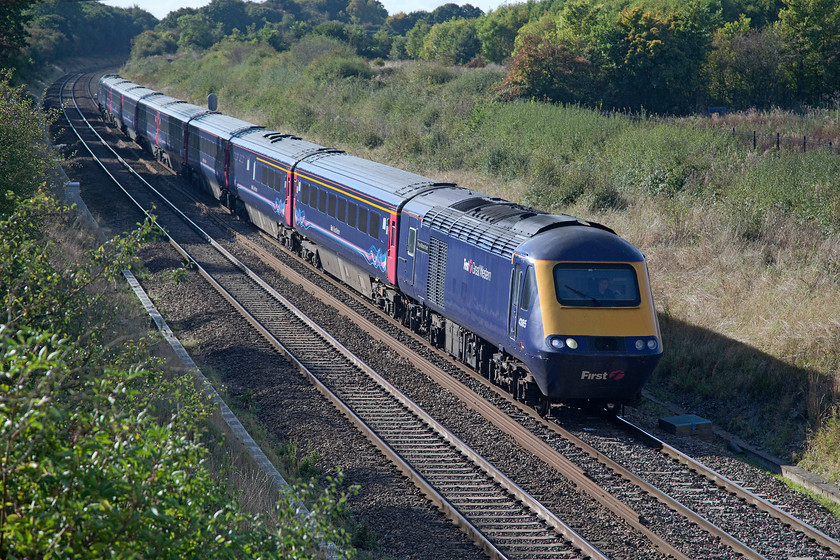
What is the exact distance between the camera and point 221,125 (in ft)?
97.6

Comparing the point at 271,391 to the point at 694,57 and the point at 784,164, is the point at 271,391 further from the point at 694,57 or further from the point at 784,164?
the point at 694,57

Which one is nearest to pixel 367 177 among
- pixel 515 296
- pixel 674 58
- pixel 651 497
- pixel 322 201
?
pixel 322 201

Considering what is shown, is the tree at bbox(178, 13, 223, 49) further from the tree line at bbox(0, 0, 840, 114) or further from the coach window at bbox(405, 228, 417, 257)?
the coach window at bbox(405, 228, 417, 257)

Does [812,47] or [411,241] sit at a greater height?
[812,47]

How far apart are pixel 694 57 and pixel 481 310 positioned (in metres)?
33.3

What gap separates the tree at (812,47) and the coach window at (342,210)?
88.1 ft

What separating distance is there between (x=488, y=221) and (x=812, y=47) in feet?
103

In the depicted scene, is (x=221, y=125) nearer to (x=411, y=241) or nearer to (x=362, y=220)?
(x=362, y=220)

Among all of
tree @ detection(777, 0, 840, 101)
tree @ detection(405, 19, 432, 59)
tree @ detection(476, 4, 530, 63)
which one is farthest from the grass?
tree @ detection(405, 19, 432, 59)

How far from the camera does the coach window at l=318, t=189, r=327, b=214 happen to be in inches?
789

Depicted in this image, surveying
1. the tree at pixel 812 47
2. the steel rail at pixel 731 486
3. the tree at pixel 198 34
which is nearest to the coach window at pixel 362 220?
the steel rail at pixel 731 486

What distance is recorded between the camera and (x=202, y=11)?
5212 inches

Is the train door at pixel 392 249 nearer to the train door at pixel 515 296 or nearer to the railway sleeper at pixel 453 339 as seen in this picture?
the railway sleeper at pixel 453 339

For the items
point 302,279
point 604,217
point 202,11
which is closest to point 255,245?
point 302,279
